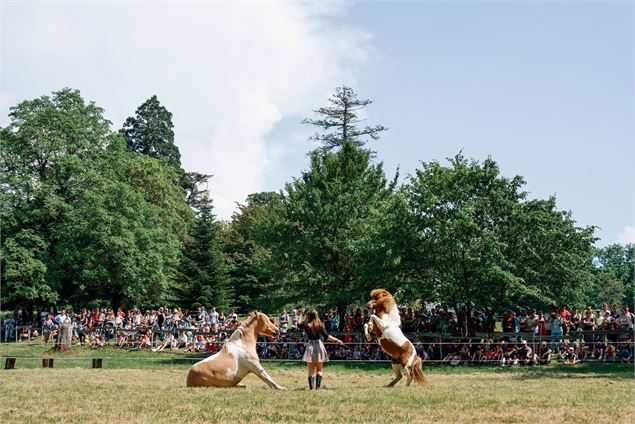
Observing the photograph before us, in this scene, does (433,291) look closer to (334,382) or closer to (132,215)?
(334,382)

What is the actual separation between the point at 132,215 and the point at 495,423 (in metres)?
39.5

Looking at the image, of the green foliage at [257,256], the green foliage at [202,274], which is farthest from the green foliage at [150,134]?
the green foliage at [202,274]

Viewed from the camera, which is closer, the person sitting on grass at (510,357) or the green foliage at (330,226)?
the person sitting on grass at (510,357)

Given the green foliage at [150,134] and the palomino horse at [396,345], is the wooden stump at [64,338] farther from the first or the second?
the green foliage at [150,134]

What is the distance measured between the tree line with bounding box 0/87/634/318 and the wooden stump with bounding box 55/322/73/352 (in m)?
9.07

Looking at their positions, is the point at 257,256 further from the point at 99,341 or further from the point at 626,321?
the point at 626,321

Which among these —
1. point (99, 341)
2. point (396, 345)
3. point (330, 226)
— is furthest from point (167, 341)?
point (396, 345)

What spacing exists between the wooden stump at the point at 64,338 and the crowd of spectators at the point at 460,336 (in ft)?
7.47

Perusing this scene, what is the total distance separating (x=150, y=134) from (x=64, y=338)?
48638 mm

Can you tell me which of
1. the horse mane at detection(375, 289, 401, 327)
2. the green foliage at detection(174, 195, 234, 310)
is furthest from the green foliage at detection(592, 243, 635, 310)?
the horse mane at detection(375, 289, 401, 327)

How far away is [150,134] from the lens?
78938 mm

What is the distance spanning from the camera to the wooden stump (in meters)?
32.7

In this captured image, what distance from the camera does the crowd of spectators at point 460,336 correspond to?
26.1 meters

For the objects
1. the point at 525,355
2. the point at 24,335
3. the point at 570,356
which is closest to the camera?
the point at 570,356
